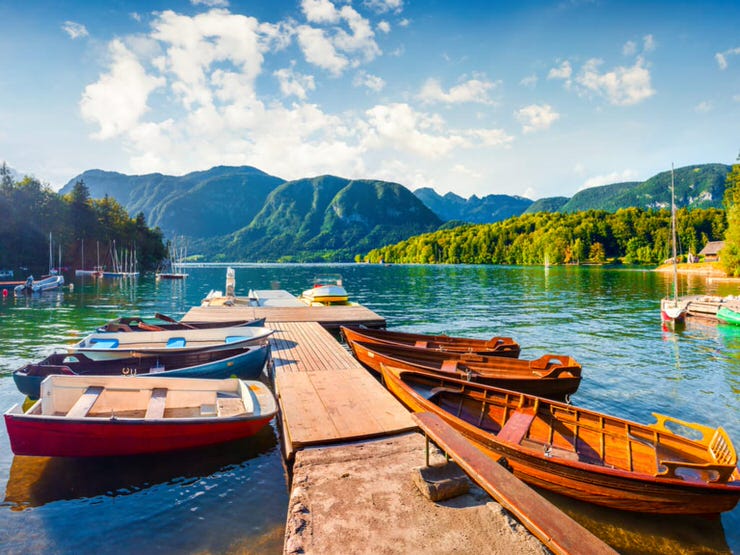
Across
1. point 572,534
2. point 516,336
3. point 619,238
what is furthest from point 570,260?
point 572,534

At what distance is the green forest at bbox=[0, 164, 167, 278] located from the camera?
261 ft

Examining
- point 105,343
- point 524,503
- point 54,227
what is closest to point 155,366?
point 105,343

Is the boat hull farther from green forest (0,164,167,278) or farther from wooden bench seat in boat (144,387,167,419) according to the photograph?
green forest (0,164,167,278)

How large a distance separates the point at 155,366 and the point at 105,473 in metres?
3.95

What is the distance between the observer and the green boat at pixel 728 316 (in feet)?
86.9

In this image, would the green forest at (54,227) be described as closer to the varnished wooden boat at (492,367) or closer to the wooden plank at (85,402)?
the wooden plank at (85,402)

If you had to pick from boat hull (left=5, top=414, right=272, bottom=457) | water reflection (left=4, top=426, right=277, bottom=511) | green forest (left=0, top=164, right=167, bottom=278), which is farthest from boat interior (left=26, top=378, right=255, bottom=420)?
green forest (left=0, top=164, right=167, bottom=278)

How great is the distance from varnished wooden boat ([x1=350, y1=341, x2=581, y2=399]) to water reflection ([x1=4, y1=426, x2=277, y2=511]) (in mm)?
5364

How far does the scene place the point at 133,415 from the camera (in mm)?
9219

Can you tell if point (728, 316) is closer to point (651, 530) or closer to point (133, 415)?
point (651, 530)

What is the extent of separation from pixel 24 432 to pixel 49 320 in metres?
26.3

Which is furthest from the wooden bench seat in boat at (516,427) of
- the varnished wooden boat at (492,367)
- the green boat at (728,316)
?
the green boat at (728,316)

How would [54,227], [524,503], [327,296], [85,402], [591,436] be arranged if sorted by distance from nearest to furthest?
[524,503]
[591,436]
[85,402]
[327,296]
[54,227]

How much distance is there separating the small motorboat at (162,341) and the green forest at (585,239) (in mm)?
136861
